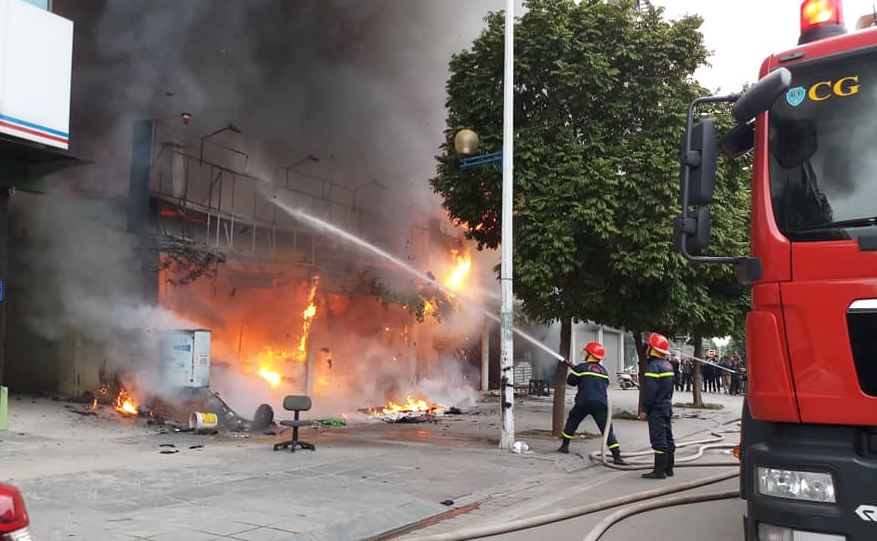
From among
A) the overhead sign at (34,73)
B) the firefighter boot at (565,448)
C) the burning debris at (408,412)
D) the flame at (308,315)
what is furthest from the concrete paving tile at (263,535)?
the flame at (308,315)

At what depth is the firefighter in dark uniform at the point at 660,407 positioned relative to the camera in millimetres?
7938

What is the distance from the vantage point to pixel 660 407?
26.2 feet

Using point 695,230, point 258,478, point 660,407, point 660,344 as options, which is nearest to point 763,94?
point 695,230

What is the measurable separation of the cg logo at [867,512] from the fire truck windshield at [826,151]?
111cm

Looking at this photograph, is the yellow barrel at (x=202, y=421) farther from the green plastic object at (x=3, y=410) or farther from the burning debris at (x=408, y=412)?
the burning debris at (x=408, y=412)

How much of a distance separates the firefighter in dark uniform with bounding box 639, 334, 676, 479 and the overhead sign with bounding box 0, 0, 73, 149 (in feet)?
28.2

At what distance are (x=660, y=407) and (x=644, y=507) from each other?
2.18 metres

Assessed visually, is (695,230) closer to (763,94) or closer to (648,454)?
(763,94)

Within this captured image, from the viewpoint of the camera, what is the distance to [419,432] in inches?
469

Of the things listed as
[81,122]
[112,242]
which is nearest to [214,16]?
[81,122]

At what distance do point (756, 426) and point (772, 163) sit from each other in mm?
1277

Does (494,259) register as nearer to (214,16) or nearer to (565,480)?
(214,16)

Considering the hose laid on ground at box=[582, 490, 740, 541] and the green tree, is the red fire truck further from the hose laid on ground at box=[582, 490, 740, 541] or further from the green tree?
the green tree

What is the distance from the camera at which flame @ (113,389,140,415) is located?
12.2 metres
